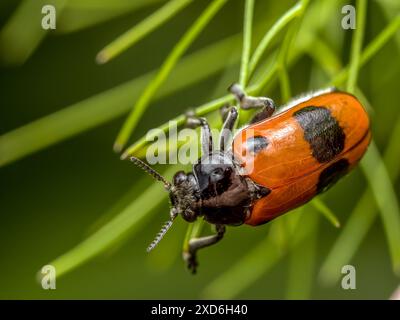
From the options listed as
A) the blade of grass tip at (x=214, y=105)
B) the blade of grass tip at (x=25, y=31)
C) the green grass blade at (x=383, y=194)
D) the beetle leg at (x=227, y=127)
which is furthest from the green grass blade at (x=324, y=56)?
the blade of grass tip at (x=25, y=31)

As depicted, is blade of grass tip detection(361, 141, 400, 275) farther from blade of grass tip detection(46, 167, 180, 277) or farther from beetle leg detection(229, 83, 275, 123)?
blade of grass tip detection(46, 167, 180, 277)

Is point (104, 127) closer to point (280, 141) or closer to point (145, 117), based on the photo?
point (145, 117)

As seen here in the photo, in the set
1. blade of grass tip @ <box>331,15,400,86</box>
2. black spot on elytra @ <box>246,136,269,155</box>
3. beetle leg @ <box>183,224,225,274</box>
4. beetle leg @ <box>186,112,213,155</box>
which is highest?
blade of grass tip @ <box>331,15,400,86</box>

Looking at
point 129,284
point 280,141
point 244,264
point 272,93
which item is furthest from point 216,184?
point 129,284

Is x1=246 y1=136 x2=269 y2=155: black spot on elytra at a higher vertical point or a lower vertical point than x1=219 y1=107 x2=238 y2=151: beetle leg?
lower

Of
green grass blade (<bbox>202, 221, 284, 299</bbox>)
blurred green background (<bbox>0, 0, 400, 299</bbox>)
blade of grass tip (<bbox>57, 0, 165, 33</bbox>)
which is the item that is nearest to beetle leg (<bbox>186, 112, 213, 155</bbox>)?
green grass blade (<bbox>202, 221, 284, 299</bbox>)

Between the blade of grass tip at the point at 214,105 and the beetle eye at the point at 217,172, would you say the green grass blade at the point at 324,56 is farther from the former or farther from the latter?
the beetle eye at the point at 217,172
